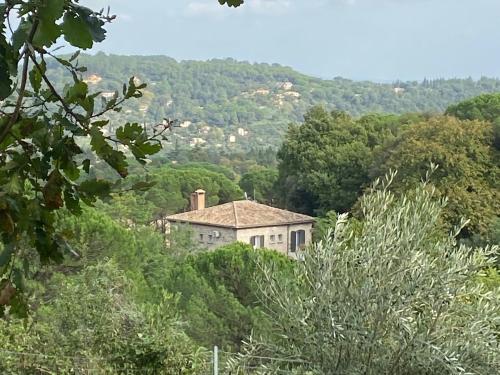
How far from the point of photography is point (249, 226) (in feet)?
123

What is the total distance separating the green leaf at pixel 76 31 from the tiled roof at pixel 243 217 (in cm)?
3505

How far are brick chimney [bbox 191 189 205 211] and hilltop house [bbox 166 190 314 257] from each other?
204 cm

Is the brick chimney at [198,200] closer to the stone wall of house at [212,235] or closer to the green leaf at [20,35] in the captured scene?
the stone wall of house at [212,235]

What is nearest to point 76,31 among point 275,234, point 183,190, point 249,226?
point 249,226

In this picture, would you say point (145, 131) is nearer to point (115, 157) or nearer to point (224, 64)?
point (115, 157)

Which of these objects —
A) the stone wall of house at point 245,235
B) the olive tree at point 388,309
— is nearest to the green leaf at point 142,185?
the olive tree at point 388,309

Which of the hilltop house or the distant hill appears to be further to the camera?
the distant hill

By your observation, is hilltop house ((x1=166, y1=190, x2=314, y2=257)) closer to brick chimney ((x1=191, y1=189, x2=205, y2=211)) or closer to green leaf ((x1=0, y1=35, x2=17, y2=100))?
brick chimney ((x1=191, y1=189, x2=205, y2=211))

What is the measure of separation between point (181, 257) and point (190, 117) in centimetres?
11523

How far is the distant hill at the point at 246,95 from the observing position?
137 metres

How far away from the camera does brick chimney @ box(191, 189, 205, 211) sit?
40750mm

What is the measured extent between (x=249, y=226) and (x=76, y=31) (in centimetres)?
3575

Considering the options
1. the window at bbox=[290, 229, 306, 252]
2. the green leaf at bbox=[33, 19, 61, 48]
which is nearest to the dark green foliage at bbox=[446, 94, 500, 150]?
the window at bbox=[290, 229, 306, 252]

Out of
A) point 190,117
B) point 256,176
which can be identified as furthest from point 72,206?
point 190,117
